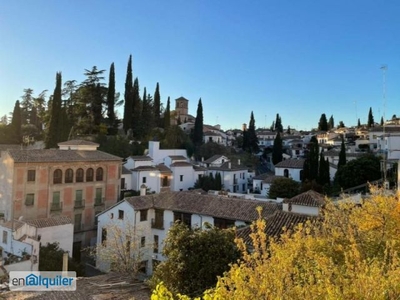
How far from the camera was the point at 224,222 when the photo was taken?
22828mm

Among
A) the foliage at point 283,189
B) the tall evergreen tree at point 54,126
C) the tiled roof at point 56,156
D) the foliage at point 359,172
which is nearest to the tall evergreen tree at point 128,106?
the tall evergreen tree at point 54,126

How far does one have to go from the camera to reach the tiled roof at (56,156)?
101ft

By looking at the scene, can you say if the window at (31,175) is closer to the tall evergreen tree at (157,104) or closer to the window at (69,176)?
the window at (69,176)

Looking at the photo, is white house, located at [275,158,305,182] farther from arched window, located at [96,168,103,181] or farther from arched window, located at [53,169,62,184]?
Answer: arched window, located at [53,169,62,184]

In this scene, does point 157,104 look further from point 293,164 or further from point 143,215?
point 143,215

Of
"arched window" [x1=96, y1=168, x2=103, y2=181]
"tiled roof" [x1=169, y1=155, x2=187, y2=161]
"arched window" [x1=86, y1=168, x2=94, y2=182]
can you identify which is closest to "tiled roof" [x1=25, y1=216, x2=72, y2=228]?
"arched window" [x1=86, y1=168, x2=94, y2=182]

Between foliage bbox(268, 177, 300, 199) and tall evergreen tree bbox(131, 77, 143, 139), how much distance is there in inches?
868

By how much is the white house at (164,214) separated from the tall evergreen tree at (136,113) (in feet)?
87.3

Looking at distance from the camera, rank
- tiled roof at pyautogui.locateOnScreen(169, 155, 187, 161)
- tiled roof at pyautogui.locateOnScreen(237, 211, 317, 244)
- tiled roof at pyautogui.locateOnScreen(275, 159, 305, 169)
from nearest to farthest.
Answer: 1. tiled roof at pyautogui.locateOnScreen(237, 211, 317, 244)
2. tiled roof at pyautogui.locateOnScreen(169, 155, 187, 161)
3. tiled roof at pyautogui.locateOnScreen(275, 159, 305, 169)

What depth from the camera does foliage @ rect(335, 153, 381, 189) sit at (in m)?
38.5

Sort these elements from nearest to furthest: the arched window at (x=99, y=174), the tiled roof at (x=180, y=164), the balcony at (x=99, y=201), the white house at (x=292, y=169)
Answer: the balcony at (x=99, y=201)
the arched window at (x=99, y=174)
the tiled roof at (x=180, y=164)
the white house at (x=292, y=169)

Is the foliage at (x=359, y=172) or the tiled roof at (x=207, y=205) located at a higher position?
the foliage at (x=359, y=172)

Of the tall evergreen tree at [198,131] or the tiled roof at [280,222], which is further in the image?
the tall evergreen tree at [198,131]

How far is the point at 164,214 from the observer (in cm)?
2534
